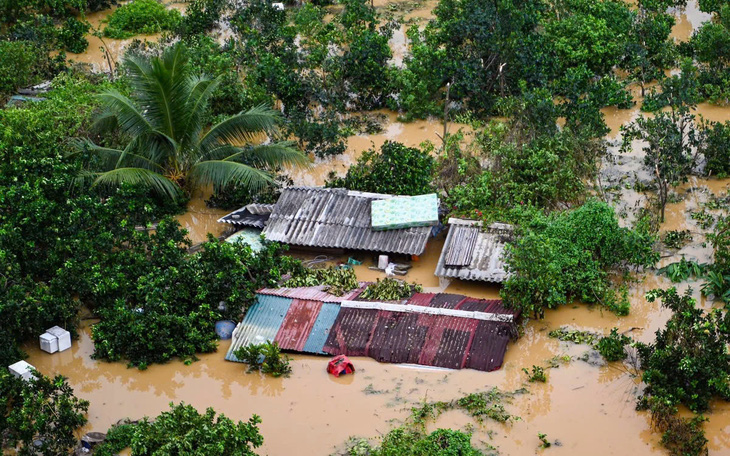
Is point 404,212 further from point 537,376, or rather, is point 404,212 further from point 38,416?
point 38,416

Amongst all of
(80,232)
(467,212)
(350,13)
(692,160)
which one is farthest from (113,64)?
(692,160)

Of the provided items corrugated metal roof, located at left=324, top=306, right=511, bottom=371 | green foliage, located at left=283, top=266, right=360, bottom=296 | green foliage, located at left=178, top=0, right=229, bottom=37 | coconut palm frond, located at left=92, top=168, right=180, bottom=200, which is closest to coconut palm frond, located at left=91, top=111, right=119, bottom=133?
coconut palm frond, located at left=92, top=168, right=180, bottom=200

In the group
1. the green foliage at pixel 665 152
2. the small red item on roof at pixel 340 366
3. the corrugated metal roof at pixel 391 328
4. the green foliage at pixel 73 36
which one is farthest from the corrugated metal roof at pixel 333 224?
the green foliage at pixel 73 36

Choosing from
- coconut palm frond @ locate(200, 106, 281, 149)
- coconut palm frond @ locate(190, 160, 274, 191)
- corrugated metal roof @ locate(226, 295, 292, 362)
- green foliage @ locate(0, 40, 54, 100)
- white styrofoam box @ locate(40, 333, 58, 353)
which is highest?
green foliage @ locate(0, 40, 54, 100)

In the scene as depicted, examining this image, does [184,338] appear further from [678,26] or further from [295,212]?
[678,26]

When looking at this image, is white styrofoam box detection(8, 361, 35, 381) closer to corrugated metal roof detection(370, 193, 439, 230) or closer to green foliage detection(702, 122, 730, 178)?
corrugated metal roof detection(370, 193, 439, 230)

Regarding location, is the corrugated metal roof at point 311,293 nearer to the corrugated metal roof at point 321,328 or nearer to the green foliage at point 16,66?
the corrugated metal roof at point 321,328

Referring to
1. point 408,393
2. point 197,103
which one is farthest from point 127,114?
point 408,393
